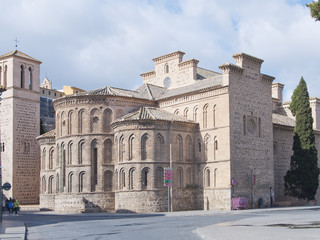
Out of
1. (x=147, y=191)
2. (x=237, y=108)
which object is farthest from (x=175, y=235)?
(x=237, y=108)

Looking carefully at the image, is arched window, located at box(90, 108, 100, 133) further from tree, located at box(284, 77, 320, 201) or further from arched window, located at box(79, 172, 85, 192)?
tree, located at box(284, 77, 320, 201)

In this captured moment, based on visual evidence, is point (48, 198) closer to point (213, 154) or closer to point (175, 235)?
point (213, 154)

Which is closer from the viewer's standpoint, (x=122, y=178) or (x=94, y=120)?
(x=122, y=178)

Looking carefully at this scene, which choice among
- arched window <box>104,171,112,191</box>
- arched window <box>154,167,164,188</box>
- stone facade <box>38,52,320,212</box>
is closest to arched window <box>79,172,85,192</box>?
stone facade <box>38,52,320,212</box>

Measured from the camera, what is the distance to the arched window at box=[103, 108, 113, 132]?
138 ft

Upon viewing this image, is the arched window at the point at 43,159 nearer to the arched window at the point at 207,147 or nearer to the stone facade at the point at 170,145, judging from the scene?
the stone facade at the point at 170,145

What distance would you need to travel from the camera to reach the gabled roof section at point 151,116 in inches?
1550

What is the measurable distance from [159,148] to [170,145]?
1012mm

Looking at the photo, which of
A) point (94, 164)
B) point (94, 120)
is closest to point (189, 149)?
point (94, 164)

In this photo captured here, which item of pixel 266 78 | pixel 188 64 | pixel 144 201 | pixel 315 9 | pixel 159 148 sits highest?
pixel 188 64

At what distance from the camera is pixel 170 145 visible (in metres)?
39.8

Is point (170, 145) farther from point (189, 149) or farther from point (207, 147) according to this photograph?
point (207, 147)

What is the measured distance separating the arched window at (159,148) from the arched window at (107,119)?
5.11m

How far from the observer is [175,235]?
18.2 meters
